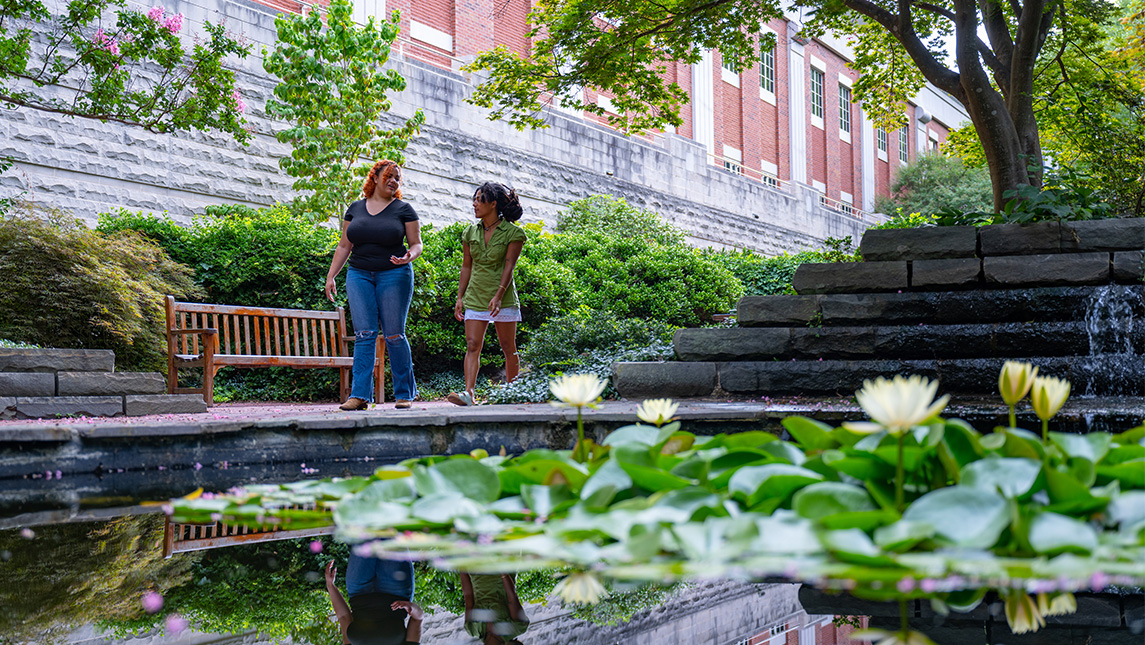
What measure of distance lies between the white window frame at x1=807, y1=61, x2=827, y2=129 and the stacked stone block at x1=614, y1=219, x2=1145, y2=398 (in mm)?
25220

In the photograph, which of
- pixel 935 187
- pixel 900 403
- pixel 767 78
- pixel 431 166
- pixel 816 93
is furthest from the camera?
pixel 935 187

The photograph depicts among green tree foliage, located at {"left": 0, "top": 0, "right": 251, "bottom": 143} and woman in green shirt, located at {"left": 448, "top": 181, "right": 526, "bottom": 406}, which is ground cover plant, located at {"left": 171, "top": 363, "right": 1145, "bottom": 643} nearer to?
woman in green shirt, located at {"left": 448, "top": 181, "right": 526, "bottom": 406}

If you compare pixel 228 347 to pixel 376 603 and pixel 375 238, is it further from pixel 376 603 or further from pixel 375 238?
pixel 376 603

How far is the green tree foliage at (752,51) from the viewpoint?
319 inches

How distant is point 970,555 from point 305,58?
11.3m

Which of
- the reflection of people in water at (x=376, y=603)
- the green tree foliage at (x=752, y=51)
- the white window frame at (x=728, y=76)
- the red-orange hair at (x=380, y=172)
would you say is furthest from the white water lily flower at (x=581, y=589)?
the white window frame at (x=728, y=76)

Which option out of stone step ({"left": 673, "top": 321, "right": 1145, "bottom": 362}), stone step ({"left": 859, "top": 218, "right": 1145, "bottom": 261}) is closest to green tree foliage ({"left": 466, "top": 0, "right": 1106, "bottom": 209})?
stone step ({"left": 859, "top": 218, "right": 1145, "bottom": 261})

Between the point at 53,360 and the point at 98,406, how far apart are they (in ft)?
1.51

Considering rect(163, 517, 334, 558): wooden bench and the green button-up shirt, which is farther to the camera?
the green button-up shirt

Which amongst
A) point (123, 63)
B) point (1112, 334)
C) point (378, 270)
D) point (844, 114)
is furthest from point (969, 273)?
point (844, 114)

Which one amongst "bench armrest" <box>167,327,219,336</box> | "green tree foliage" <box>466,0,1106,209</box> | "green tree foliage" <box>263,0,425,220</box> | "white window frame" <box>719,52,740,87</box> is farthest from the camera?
"white window frame" <box>719,52,740,87</box>

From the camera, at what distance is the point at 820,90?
104ft

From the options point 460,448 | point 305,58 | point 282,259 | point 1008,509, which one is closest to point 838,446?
point 1008,509

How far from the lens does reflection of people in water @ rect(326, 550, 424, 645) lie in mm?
1433
